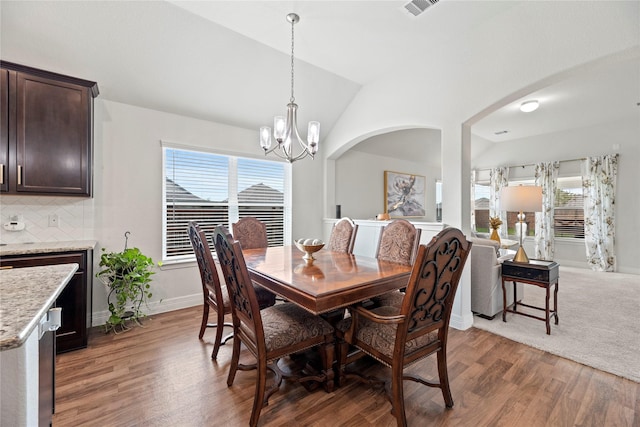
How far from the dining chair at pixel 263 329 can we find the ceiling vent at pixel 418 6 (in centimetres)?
264

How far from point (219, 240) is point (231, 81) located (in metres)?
2.47

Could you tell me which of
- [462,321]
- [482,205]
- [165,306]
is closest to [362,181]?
[462,321]

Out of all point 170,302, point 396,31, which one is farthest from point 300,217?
point 396,31

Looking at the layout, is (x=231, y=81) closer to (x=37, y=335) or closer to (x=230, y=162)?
(x=230, y=162)

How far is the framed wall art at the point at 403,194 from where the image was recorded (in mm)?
6133

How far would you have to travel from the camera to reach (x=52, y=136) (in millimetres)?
2594

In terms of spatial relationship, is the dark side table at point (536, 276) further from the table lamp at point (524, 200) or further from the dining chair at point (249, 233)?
the dining chair at point (249, 233)

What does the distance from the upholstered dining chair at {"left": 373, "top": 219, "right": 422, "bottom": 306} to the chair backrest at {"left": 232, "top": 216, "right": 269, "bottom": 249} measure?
4.89 feet

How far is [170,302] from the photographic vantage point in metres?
3.52

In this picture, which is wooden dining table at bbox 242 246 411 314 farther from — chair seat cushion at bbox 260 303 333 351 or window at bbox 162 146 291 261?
window at bbox 162 146 291 261

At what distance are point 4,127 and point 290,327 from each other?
117 inches

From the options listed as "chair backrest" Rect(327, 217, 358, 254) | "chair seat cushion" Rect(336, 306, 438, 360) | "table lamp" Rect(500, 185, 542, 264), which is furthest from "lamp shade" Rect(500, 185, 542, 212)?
"chair seat cushion" Rect(336, 306, 438, 360)

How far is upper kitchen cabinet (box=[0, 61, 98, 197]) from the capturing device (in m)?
2.42

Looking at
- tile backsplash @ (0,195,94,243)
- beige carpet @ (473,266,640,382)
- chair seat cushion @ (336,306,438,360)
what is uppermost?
tile backsplash @ (0,195,94,243)
